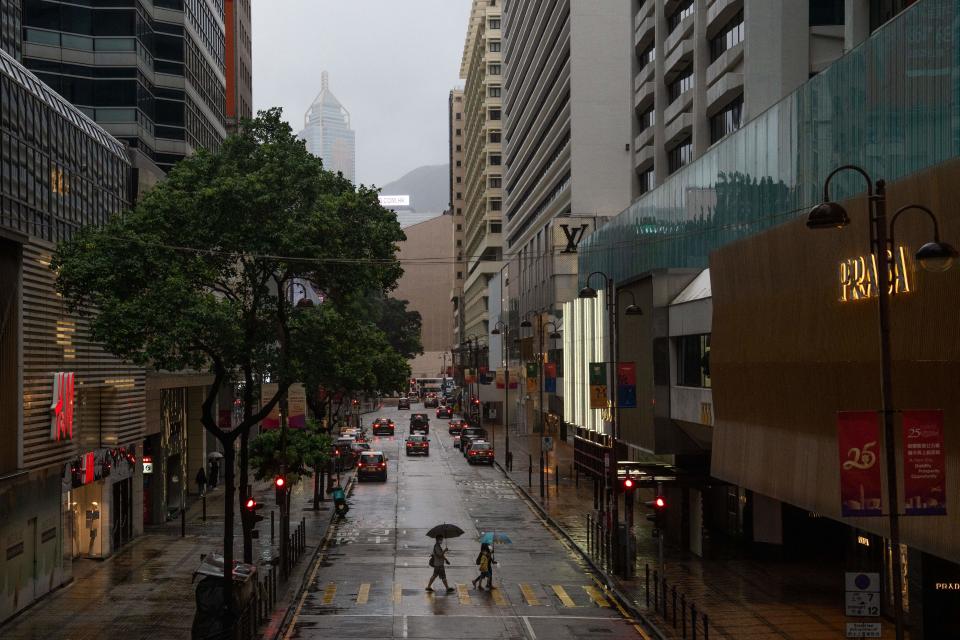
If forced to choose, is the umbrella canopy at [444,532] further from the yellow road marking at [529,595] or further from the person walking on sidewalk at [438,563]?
the yellow road marking at [529,595]

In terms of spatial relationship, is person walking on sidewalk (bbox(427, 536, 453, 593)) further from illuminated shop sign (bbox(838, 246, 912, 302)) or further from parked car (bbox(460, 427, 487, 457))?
parked car (bbox(460, 427, 487, 457))

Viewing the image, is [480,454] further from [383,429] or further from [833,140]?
[833,140]

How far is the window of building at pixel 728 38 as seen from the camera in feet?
163

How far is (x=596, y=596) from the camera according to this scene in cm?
3359

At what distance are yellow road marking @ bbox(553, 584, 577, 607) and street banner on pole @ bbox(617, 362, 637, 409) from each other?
24.0 feet

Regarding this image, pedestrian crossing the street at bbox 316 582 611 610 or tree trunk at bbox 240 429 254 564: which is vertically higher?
tree trunk at bbox 240 429 254 564

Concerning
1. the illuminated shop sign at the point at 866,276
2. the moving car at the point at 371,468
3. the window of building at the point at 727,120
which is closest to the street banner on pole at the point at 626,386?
the window of building at the point at 727,120

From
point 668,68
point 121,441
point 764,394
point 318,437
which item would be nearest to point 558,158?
point 668,68

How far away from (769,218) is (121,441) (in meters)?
22.1

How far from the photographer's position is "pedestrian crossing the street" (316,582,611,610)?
32.3 m

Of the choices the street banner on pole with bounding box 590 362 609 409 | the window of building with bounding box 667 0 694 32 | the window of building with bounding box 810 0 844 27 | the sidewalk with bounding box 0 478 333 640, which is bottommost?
the sidewalk with bounding box 0 478 333 640

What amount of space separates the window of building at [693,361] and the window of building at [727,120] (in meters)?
14.2

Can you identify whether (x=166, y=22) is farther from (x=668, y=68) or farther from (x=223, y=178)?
(x=223, y=178)

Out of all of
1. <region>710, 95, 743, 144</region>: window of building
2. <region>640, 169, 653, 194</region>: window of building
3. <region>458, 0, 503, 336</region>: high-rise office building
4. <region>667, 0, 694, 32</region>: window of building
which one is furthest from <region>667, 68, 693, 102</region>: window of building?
<region>458, 0, 503, 336</region>: high-rise office building
